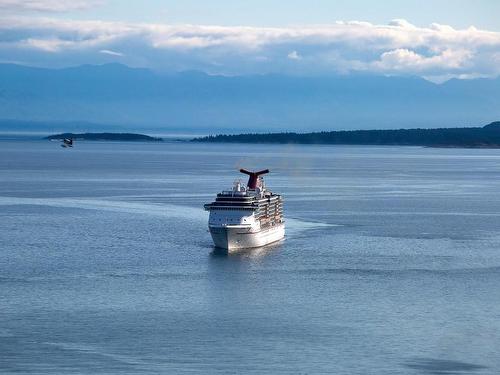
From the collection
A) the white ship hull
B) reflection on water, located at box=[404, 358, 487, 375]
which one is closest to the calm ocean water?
reflection on water, located at box=[404, 358, 487, 375]

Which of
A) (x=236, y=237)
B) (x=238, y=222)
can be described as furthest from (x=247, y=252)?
(x=238, y=222)

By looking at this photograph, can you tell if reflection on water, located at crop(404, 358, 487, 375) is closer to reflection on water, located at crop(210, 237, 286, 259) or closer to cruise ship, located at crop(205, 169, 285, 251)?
reflection on water, located at crop(210, 237, 286, 259)

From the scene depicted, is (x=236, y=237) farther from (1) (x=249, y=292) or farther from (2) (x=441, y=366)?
(2) (x=441, y=366)

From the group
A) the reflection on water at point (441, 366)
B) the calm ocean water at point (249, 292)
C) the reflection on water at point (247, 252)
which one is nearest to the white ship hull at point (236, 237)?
the reflection on water at point (247, 252)

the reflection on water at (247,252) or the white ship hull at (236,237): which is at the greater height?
the white ship hull at (236,237)

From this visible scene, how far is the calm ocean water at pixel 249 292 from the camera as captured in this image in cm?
3450

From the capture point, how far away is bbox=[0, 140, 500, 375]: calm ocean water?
34.5 m

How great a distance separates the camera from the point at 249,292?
152ft

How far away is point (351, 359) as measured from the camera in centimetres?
3441

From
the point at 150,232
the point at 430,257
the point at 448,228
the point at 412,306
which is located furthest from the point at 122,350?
the point at 448,228

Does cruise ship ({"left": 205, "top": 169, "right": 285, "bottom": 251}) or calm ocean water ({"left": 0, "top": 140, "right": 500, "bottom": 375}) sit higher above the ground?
cruise ship ({"left": 205, "top": 169, "right": 285, "bottom": 251})

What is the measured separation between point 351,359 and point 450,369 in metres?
3.04

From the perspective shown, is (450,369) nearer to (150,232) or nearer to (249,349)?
(249,349)

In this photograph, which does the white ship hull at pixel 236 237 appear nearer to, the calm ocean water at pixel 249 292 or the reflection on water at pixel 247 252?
the reflection on water at pixel 247 252
